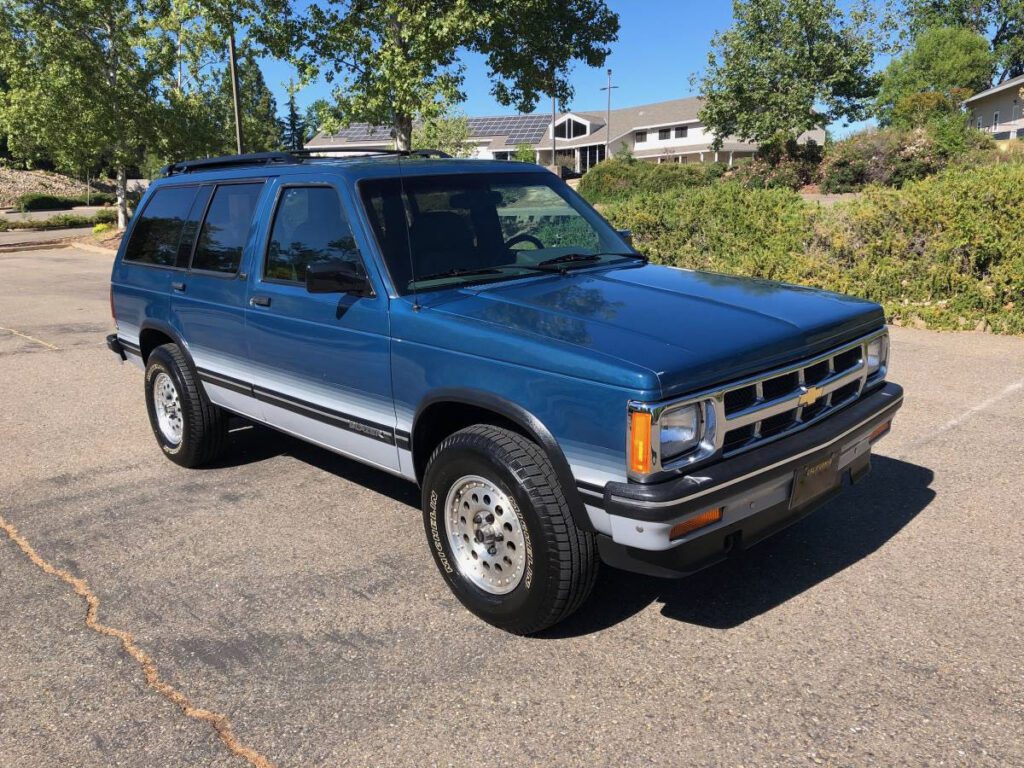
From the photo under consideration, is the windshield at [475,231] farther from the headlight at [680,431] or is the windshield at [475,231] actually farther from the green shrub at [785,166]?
the green shrub at [785,166]

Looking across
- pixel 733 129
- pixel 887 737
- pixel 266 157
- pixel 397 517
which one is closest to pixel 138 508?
pixel 397 517

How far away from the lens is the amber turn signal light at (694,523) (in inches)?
115

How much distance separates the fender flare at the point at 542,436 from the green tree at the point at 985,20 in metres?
80.4

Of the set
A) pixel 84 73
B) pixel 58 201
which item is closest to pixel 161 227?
pixel 84 73

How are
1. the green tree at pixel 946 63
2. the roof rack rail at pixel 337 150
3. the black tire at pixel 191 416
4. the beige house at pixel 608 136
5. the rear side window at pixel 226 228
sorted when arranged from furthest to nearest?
the beige house at pixel 608 136
the green tree at pixel 946 63
the black tire at pixel 191 416
the roof rack rail at pixel 337 150
the rear side window at pixel 226 228

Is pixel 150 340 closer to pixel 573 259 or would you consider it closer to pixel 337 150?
pixel 337 150

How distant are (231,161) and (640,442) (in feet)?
12.1

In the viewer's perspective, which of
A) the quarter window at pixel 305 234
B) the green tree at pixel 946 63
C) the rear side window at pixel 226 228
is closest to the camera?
the quarter window at pixel 305 234

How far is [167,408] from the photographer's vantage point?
572 cm

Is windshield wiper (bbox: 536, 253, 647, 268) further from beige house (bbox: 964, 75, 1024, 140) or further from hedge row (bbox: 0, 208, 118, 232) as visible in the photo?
beige house (bbox: 964, 75, 1024, 140)

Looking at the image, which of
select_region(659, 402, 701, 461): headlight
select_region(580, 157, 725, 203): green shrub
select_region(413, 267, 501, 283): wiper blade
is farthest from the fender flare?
select_region(580, 157, 725, 203): green shrub

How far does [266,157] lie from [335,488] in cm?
204

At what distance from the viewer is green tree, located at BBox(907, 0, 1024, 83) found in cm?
6925

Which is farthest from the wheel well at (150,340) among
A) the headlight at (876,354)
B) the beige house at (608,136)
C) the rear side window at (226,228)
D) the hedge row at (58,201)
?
the beige house at (608,136)
